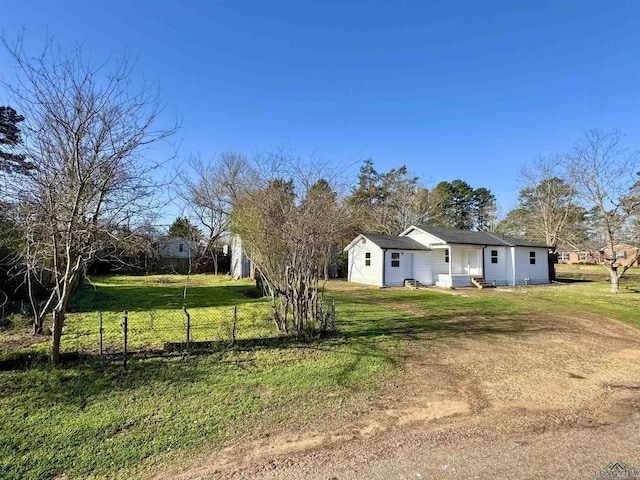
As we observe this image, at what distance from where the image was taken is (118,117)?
4.54 meters

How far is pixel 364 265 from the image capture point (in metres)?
20.0

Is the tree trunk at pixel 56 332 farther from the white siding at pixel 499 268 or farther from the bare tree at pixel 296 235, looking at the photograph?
the white siding at pixel 499 268

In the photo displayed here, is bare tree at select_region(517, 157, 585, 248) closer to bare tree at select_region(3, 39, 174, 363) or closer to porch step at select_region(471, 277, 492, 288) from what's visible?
porch step at select_region(471, 277, 492, 288)

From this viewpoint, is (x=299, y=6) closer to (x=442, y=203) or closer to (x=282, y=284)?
(x=282, y=284)

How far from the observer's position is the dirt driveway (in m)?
2.53

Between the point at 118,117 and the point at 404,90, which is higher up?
the point at 404,90

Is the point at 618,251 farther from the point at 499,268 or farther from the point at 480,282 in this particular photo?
the point at 480,282

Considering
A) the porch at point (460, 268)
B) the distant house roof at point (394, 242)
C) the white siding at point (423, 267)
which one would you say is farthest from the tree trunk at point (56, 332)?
the white siding at point (423, 267)

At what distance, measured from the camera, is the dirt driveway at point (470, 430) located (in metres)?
2.53

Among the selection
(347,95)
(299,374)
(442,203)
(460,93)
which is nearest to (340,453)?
(299,374)

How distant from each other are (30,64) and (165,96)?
1475 mm

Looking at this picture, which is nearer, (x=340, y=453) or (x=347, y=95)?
(x=340, y=453)

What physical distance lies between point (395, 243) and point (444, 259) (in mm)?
3279

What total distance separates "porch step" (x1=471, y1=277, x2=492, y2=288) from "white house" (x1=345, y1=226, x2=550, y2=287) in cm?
18
